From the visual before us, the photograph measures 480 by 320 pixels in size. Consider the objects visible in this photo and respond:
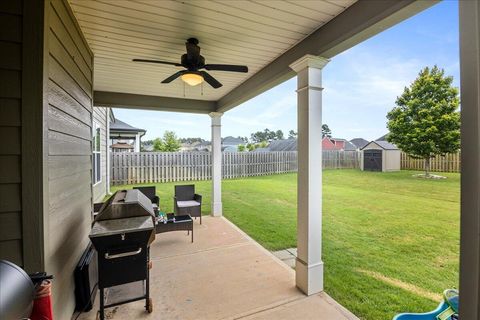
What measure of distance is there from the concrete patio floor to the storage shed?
12631 millimetres


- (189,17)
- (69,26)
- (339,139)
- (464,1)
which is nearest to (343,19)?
(464,1)

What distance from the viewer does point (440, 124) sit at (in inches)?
400

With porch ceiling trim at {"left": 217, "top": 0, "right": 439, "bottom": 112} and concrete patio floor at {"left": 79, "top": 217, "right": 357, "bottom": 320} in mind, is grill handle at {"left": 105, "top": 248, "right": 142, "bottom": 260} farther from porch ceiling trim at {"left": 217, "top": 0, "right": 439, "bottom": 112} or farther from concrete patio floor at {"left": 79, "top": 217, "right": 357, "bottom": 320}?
porch ceiling trim at {"left": 217, "top": 0, "right": 439, "bottom": 112}

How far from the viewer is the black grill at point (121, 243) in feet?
6.30

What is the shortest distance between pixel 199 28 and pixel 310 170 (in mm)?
1897

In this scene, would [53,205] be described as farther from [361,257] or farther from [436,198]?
[436,198]

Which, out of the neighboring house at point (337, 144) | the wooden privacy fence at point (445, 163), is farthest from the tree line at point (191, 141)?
the wooden privacy fence at point (445, 163)

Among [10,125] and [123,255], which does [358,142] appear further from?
[10,125]

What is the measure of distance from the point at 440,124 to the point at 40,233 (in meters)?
13.7

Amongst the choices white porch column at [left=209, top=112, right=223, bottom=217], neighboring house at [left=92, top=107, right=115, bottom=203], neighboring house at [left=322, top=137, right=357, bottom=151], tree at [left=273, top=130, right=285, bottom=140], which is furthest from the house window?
tree at [left=273, top=130, right=285, bottom=140]

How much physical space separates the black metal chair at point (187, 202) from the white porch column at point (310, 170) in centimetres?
269

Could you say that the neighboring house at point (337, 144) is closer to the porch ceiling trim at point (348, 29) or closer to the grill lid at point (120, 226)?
the porch ceiling trim at point (348, 29)

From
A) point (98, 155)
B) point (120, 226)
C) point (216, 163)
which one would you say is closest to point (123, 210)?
point (120, 226)

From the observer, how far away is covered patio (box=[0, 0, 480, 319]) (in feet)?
4.33
